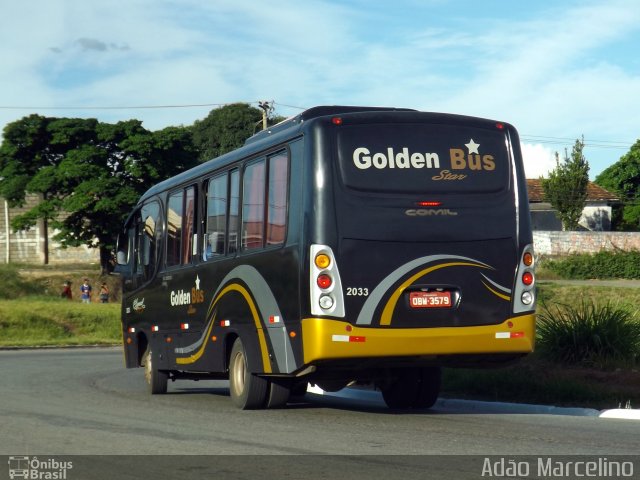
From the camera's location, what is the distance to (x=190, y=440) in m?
11.1

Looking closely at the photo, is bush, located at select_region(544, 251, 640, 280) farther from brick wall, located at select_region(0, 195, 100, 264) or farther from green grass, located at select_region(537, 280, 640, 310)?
brick wall, located at select_region(0, 195, 100, 264)

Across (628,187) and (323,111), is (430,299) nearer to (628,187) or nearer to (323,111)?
(323,111)

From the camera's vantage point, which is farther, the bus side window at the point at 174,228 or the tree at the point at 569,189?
the tree at the point at 569,189

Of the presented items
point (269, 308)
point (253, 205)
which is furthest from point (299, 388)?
point (253, 205)

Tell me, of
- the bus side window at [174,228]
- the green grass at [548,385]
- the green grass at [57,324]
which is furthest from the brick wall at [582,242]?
the bus side window at [174,228]

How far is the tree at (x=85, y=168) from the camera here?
58062 mm

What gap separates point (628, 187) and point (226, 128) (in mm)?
33049

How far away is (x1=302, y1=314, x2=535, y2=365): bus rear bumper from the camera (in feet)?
40.5

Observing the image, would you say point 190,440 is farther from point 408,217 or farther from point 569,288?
point 569,288

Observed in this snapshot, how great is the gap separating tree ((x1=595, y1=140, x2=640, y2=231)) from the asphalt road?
246 feet

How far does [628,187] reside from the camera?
89.9 meters

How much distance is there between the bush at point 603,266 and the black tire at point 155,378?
44.1 metres

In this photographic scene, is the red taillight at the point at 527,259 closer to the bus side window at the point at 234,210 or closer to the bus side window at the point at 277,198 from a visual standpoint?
the bus side window at the point at 277,198
